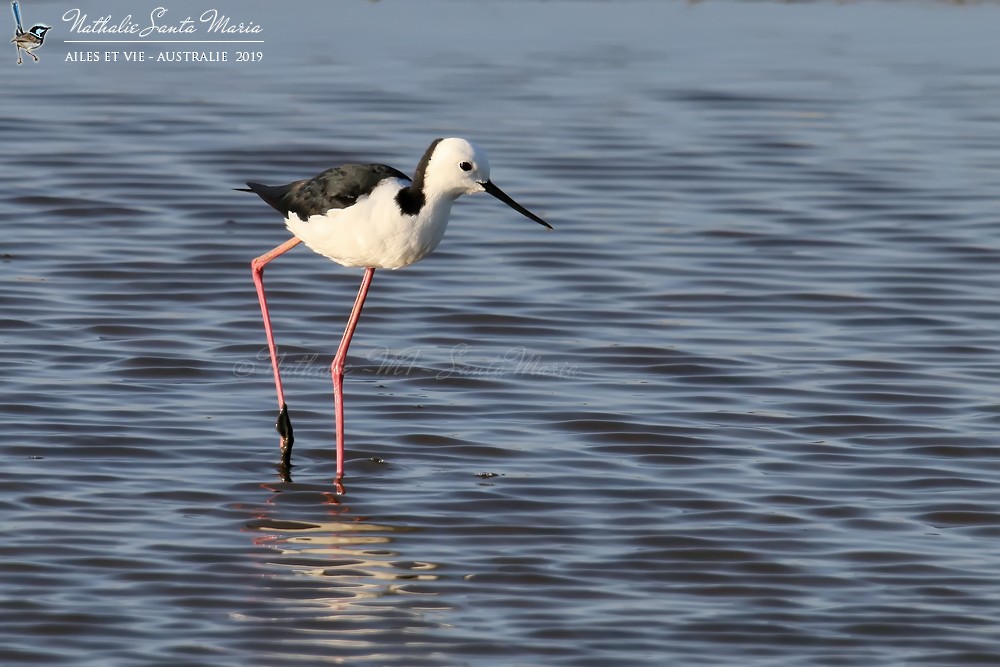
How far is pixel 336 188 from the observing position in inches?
291

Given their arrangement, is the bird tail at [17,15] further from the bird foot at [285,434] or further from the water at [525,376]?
the bird foot at [285,434]

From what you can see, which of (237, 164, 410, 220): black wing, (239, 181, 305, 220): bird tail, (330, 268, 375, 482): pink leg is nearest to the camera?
(237, 164, 410, 220): black wing

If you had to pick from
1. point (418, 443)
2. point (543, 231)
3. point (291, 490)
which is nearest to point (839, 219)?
point (543, 231)

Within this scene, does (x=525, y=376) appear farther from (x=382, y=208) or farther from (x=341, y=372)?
(x=382, y=208)

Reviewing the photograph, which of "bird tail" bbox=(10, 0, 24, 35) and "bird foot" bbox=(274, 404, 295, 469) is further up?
"bird tail" bbox=(10, 0, 24, 35)

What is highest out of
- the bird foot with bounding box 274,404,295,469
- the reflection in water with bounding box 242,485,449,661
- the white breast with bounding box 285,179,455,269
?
the white breast with bounding box 285,179,455,269

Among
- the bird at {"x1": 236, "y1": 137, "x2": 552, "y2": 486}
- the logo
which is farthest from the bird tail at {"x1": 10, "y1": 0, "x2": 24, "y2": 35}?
the bird at {"x1": 236, "y1": 137, "x2": 552, "y2": 486}

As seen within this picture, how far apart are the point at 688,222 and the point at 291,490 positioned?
17.7ft

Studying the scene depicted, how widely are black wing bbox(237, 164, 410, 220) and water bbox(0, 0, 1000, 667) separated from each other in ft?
3.50

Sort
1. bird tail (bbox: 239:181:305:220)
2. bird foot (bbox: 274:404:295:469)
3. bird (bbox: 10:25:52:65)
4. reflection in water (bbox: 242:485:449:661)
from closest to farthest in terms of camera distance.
Answer: 1. reflection in water (bbox: 242:485:449:661)
2. bird foot (bbox: 274:404:295:469)
3. bird tail (bbox: 239:181:305:220)
4. bird (bbox: 10:25:52:65)

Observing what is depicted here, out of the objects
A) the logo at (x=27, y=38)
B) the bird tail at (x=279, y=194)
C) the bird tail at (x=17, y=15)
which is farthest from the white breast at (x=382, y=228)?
the bird tail at (x=17, y=15)

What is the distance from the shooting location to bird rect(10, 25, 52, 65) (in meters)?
17.4

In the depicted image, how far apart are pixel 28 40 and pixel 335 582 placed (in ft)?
40.7

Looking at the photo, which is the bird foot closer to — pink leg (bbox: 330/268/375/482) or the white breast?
pink leg (bbox: 330/268/375/482)
